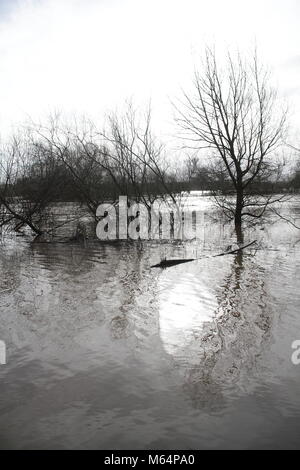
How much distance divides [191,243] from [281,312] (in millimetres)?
7933

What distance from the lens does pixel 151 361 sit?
13.8 ft

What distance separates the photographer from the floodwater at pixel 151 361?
10.1ft

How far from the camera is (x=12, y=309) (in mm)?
6016

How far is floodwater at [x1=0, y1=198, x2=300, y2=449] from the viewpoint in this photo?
307cm

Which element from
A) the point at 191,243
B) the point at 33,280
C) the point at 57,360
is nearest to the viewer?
the point at 57,360

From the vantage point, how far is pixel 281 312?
5.60m

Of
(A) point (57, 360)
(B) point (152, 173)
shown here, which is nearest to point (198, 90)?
(B) point (152, 173)

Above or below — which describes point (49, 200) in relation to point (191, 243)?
above

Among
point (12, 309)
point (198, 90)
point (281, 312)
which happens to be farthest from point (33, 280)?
point (198, 90)
